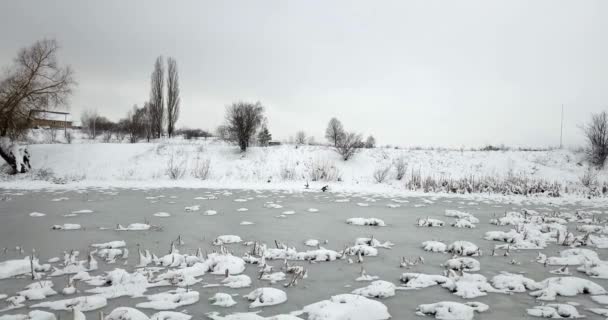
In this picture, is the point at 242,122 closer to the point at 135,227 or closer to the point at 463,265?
the point at 135,227

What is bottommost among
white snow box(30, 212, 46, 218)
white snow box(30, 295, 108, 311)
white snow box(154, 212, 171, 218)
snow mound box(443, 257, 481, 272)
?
white snow box(154, 212, 171, 218)

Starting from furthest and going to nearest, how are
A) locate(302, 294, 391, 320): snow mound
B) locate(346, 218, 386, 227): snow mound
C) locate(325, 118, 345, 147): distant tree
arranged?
1. locate(325, 118, 345, 147): distant tree
2. locate(346, 218, 386, 227): snow mound
3. locate(302, 294, 391, 320): snow mound

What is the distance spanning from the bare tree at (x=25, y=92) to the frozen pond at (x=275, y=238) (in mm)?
11865

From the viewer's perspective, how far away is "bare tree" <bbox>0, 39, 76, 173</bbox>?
18656 mm

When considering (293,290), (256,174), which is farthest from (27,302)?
(256,174)

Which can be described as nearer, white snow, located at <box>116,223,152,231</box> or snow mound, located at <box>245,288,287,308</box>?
snow mound, located at <box>245,288,287,308</box>

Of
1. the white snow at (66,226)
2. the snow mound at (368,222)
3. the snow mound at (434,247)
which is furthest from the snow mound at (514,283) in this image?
the white snow at (66,226)

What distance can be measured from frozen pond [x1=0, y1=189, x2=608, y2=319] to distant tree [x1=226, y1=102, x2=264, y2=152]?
15.7 meters

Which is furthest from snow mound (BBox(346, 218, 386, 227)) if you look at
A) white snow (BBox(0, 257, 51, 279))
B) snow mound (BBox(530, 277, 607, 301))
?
white snow (BBox(0, 257, 51, 279))

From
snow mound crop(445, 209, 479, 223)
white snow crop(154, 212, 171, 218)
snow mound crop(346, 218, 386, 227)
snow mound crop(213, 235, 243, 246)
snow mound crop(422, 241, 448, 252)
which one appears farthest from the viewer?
snow mound crop(445, 209, 479, 223)

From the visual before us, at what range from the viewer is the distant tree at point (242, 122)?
1009 inches

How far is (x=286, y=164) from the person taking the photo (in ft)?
74.5

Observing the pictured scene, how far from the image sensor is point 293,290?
128 inches

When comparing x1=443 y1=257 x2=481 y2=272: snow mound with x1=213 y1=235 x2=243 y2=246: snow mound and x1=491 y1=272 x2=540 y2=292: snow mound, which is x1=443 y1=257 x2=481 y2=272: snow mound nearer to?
x1=491 y1=272 x2=540 y2=292: snow mound
